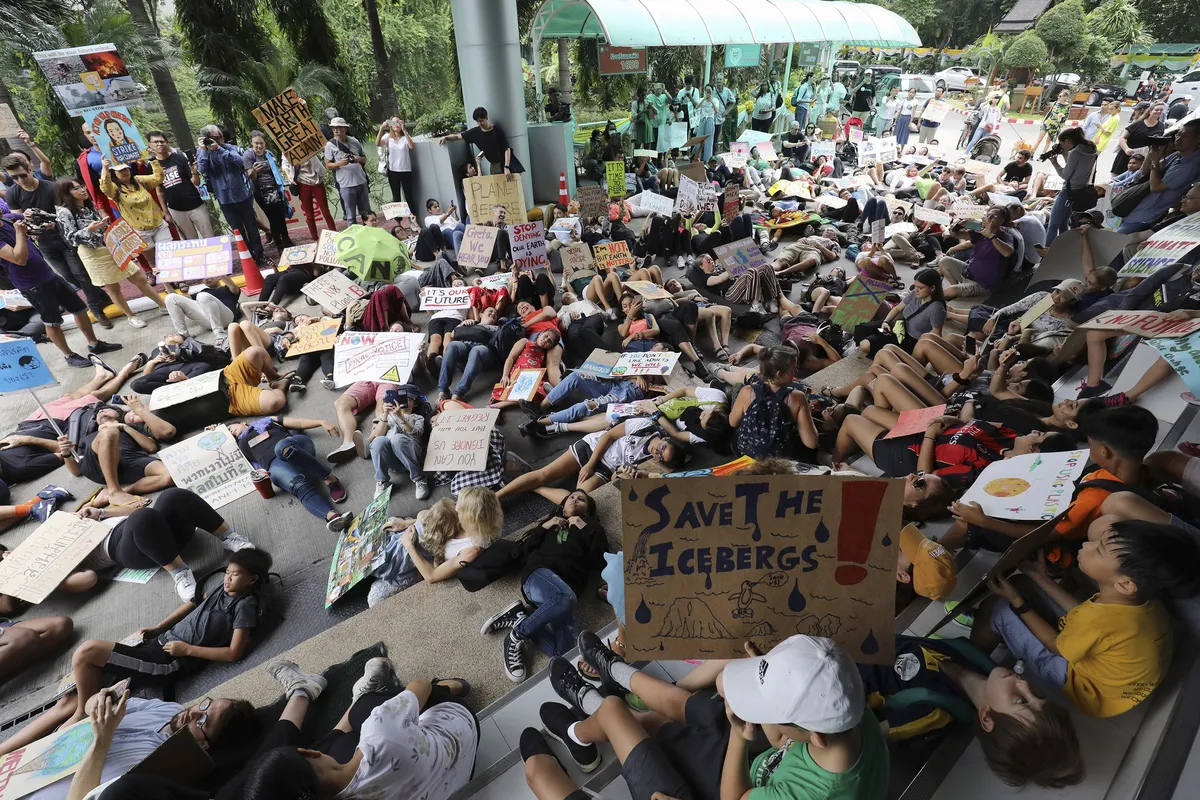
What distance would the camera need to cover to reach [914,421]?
3744mm

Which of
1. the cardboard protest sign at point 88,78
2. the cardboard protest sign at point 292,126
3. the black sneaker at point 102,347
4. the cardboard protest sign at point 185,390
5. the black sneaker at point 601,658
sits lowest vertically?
the black sneaker at point 102,347

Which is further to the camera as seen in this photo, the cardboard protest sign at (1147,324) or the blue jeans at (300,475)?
the blue jeans at (300,475)

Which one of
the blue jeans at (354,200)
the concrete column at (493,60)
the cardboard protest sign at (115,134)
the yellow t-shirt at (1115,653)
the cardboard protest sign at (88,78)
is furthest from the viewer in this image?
the concrete column at (493,60)

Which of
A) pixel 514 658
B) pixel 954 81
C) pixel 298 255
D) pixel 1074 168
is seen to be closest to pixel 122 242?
pixel 298 255

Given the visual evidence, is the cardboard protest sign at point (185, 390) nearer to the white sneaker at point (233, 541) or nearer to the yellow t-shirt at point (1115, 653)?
the white sneaker at point (233, 541)

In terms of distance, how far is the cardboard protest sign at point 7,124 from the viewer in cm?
699

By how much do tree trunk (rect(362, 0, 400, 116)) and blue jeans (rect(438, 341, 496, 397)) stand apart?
12663 millimetres

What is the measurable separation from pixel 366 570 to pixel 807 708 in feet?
9.85

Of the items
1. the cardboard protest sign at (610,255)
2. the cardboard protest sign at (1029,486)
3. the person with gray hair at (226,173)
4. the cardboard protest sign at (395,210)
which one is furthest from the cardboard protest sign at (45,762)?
the cardboard protest sign at (395,210)

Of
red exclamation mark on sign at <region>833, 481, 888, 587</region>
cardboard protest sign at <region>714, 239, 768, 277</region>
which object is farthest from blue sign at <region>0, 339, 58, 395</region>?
cardboard protest sign at <region>714, 239, 768, 277</region>

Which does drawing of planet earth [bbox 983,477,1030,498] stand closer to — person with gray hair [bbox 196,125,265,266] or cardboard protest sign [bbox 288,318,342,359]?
cardboard protest sign [bbox 288,318,342,359]

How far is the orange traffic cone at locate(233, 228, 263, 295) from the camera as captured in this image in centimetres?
795

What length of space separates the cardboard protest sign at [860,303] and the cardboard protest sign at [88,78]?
9555 mm

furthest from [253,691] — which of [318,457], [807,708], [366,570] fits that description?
[807,708]
